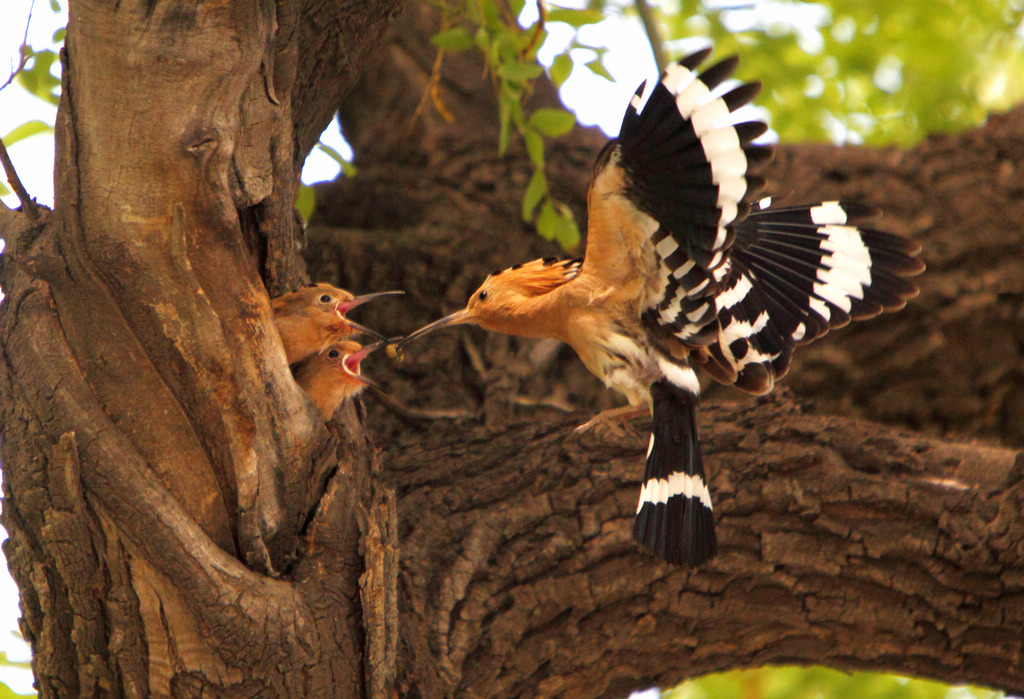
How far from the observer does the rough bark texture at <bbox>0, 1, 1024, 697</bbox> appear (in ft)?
6.27

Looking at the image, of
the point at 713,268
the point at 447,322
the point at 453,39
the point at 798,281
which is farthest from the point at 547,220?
the point at 713,268

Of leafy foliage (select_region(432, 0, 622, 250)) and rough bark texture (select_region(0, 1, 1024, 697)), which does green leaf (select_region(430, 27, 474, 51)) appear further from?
rough bark texture (select_region(0, 1, 1024, 697))

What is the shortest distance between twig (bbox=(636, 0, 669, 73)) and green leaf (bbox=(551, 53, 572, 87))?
84 centimetres

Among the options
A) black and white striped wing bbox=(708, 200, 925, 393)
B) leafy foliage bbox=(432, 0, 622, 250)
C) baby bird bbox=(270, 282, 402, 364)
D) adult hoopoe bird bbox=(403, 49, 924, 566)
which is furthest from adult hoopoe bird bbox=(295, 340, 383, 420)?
black and white striped wing bbox=(708, 200, 925, 393)

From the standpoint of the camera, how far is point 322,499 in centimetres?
211

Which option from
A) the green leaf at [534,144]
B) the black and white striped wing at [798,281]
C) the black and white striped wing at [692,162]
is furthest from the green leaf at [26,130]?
the black and white striped wing at [798,281]

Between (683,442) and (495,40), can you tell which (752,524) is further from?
(495,40)

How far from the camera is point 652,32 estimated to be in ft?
11.6

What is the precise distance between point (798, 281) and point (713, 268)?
→ 77 cm

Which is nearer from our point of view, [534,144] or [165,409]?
[165,409]

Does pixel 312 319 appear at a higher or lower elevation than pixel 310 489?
higher

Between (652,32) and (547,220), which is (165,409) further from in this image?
(652,32)

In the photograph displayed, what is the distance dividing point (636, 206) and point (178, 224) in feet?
3.14

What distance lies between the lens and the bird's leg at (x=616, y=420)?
267 cm
